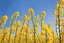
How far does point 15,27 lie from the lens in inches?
1245

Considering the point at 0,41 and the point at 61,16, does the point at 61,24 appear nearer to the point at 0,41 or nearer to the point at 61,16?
the point at 61,16

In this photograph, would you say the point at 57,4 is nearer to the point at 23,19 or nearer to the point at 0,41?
the point at 23,19

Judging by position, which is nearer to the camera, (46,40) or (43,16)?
(46,40)

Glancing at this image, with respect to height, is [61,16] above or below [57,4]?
below

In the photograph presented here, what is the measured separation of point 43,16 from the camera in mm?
33062

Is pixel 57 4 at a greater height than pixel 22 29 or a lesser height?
greater

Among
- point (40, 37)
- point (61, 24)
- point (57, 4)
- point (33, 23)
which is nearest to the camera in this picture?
point (61, 24)

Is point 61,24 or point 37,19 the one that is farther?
point 37,19

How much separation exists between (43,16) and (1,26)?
839cm

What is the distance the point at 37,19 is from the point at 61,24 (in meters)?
11.8

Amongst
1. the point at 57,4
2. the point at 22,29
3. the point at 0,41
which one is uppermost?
the point at 57,4

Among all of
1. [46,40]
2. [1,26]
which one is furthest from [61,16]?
[1,26]

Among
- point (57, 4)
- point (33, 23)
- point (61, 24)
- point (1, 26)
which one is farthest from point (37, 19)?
point (61, 24)

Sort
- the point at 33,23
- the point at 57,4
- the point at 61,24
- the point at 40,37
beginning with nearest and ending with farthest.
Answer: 1. the point at 61,24
2. the point at 57,4
3. the point at 33,23
4. the point at 40,37
